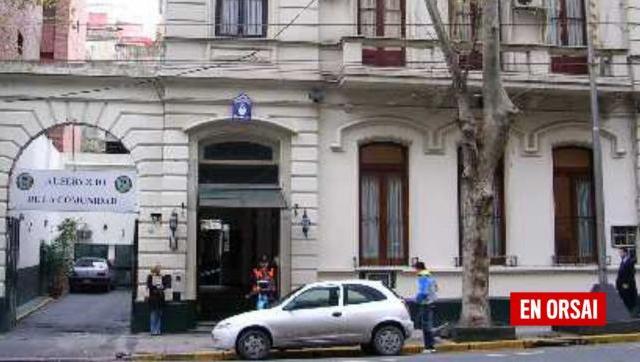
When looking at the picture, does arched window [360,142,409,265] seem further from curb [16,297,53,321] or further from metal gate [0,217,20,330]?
curb [16,297,53,321]

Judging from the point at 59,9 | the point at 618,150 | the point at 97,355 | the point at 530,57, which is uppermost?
the point at 59,9

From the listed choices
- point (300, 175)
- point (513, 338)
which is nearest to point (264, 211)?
point (300, 175)

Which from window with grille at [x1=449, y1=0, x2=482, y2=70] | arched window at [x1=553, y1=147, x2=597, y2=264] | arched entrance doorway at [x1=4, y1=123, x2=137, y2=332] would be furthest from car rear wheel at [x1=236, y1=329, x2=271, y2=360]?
arched window at [x1=553, y1=147, x2=597, y2=264]

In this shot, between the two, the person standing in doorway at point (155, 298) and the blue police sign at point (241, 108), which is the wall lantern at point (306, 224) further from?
the person standing in doorway at point (155, 298)

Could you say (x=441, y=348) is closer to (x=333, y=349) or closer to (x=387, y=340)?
(x=387, y=340)

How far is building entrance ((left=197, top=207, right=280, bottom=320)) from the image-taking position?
22250 millimetres

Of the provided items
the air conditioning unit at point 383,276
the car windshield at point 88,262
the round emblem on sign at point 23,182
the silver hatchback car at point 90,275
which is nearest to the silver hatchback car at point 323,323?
the air conditioning unit at point 383,276

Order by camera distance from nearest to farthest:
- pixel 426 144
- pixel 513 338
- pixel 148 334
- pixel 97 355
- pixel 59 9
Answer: pixel 97 355 < pixel 513 338 < pixel 148 334 < pixel 426 144 < pixel 59 9

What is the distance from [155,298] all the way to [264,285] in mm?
2536

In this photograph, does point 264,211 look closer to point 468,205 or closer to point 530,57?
point 468,205

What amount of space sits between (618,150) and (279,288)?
9592 mm

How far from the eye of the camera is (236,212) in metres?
23.0

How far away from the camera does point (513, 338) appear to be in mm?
19094

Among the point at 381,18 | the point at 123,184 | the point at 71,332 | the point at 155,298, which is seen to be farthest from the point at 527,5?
the point at 71,332
